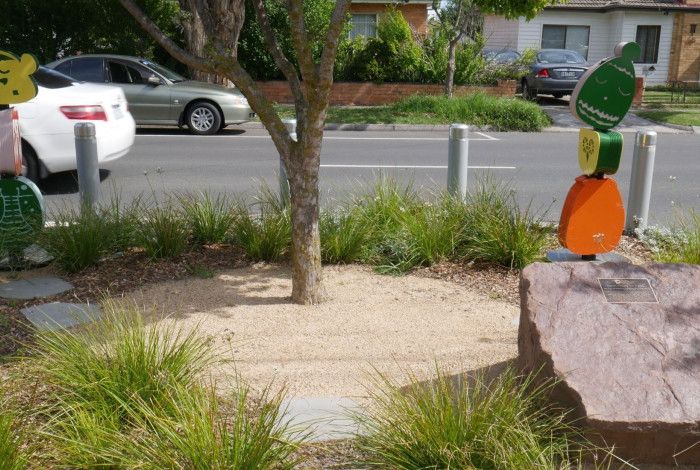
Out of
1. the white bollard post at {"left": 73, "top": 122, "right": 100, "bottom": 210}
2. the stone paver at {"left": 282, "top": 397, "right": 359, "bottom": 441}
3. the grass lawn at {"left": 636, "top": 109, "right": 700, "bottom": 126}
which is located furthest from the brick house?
the stone paver at {"left": 282, "top": 397, "right": 359, "bottom": 441}

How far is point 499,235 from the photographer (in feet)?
21.1

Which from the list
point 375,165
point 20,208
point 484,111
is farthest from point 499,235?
point 484,111

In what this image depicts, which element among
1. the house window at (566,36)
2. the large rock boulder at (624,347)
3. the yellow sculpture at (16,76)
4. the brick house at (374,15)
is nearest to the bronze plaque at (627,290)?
the large rock boulder at (624,347)

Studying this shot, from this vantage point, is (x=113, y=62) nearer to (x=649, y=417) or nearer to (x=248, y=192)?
(x=248, y=192)

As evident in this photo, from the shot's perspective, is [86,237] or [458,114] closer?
[86,237]

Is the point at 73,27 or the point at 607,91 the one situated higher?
the point at 73,27

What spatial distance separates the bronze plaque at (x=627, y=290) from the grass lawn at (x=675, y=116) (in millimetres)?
16615

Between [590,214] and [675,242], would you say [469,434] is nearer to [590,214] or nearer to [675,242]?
[590,214]

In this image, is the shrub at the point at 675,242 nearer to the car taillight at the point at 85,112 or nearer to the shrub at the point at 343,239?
the shrub at the point at 343,239

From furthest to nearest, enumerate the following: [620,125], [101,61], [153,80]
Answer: [620,125], [153,80], [101,61]

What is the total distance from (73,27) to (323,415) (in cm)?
1911

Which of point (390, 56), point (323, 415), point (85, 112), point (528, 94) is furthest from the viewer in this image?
point (528, 94)

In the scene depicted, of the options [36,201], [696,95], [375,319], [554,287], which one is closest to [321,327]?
[375,319]

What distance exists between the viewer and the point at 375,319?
5430mm
